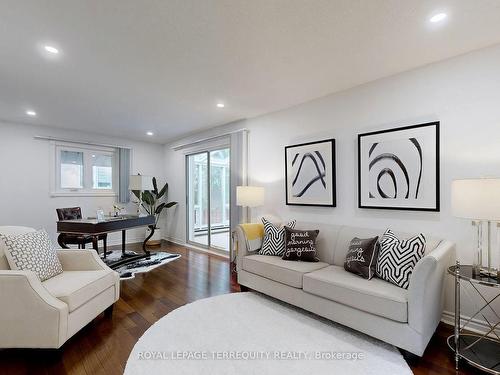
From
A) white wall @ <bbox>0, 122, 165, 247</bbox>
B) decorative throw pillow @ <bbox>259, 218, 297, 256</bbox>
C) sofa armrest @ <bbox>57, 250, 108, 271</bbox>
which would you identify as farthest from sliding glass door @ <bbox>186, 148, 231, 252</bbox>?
sofa armrest @ <bbox>57, 250, 108, 271</bbox>

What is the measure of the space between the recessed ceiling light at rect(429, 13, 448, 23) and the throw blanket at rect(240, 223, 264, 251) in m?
2.70

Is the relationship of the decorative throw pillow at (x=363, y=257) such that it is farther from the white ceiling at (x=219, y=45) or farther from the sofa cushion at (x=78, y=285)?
the sofa cushion at (x=78, y=285)

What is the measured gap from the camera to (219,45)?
7.53 ft

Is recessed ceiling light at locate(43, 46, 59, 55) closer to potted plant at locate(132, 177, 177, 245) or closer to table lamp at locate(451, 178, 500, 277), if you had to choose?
table lamp at locate(451, 178, 500, 277)

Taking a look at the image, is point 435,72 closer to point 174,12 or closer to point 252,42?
point 252,42

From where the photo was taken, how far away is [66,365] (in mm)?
1915

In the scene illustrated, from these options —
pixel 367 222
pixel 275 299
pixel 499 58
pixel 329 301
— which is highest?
pixel 499 58

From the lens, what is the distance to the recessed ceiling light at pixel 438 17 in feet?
6.25

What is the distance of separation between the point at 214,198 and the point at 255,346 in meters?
3.71

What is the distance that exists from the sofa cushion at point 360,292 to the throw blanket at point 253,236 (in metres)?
0.96

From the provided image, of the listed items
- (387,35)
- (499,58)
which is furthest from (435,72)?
(387,35)

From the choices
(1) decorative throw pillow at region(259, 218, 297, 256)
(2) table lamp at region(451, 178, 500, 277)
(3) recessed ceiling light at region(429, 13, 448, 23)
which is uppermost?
(3) recessed ceiling light at region(429, 13, 448, 23)

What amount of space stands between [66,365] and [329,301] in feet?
7.03

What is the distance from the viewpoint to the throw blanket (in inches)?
133
